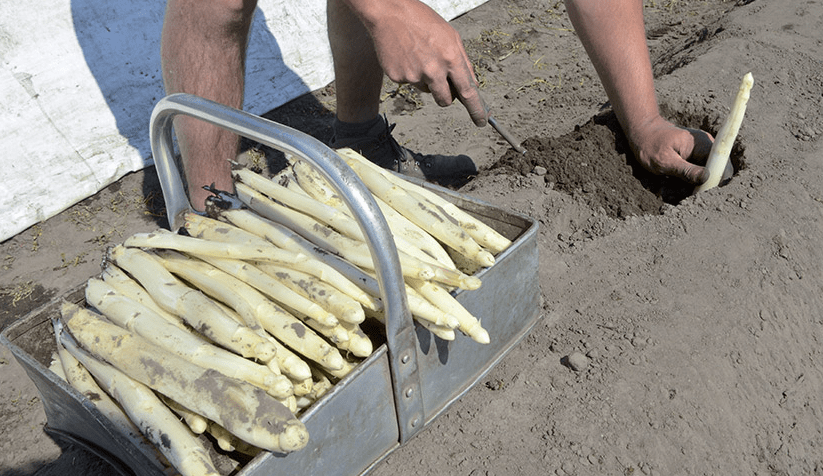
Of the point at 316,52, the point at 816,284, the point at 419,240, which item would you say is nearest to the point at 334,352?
the point at 419,240

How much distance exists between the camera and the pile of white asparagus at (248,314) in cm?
165

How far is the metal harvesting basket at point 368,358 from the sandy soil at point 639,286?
0.76ft

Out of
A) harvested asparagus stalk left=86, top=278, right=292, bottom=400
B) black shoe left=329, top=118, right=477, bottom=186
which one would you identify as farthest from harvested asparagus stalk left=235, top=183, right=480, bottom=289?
black shoe left=329, top=118, right=477, bottom=186

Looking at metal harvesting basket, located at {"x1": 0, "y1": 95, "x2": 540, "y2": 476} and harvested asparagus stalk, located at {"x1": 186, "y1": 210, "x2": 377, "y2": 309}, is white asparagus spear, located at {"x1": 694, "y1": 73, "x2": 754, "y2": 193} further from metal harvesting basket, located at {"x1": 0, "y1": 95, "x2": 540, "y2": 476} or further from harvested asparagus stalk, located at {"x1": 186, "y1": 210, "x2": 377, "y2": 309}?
harvested asparagus stalk, located at {"x1": 186, "y1": 210, "x2": 377, "y2": 309}

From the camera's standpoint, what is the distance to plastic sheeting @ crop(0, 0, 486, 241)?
3.80 meters

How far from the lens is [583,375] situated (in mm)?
2395

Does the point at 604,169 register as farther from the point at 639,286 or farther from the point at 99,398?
the point at 99,398

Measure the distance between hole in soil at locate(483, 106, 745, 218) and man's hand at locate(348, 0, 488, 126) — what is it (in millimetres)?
1077

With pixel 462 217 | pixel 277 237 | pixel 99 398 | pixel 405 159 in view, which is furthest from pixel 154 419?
pixel 405 159

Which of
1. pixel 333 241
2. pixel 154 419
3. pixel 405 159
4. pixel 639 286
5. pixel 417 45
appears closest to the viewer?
pixel 154 419

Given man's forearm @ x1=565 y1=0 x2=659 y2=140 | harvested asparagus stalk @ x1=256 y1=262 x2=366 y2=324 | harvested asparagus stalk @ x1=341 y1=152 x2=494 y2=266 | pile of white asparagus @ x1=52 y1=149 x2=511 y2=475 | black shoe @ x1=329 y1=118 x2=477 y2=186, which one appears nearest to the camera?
pile of white asparagus @ x1=52 y1=149 x2=511 y2=475

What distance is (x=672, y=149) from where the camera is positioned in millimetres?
3193

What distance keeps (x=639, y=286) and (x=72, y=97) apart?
335 cm

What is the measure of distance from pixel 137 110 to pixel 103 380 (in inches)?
110
